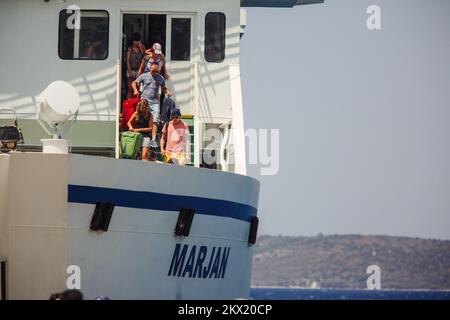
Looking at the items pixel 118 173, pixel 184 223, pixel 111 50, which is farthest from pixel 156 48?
pixel 118 173

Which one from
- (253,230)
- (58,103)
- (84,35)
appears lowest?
(253,230)

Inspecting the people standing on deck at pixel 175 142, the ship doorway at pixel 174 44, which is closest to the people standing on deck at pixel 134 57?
the ship doorway at pixel 174 44

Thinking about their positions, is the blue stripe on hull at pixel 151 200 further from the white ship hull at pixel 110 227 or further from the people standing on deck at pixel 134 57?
the people standing on deck at pixel 134 57

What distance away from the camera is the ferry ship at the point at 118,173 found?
1592 centimetres

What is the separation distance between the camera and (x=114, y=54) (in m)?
21.8

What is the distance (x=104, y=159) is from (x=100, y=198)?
499 millimetres

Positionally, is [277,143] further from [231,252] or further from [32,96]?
[32,96]

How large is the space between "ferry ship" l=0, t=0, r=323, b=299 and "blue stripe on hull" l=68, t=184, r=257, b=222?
2 cm

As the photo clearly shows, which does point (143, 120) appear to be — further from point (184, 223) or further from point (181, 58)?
point (184, 223)

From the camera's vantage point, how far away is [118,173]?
54.2ft

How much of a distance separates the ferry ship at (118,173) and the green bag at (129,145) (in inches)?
14.2

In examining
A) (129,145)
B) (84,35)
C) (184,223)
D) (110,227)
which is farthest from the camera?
(84,35)

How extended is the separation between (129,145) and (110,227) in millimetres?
2707

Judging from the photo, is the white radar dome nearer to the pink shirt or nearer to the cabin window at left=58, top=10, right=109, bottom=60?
the pink shirt
